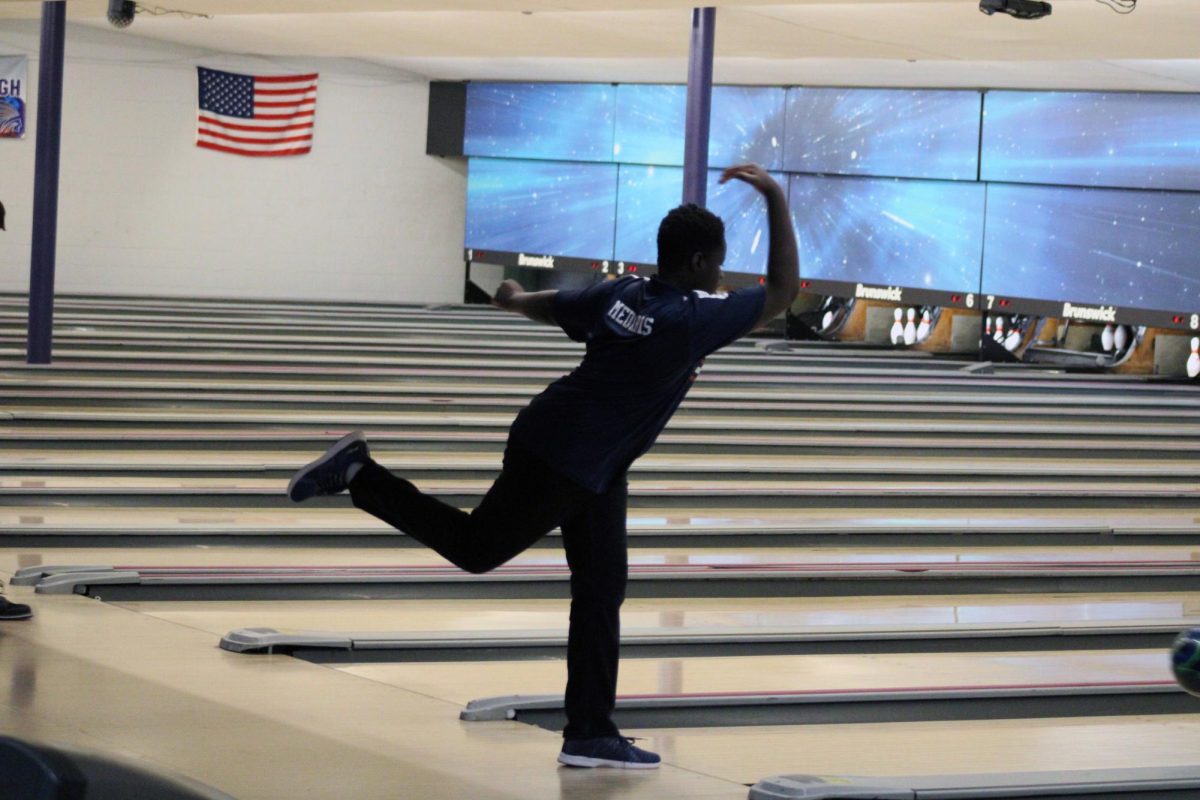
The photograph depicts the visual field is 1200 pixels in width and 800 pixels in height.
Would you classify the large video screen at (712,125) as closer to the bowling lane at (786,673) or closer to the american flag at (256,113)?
the american flag at (256,113)

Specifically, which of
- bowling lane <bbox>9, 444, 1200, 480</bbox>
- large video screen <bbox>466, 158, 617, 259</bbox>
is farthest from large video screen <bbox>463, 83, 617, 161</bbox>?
bowling lane <bbox>9, 444, 1200, 480</bbox>

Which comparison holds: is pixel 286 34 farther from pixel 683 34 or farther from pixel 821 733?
pixel 821 733

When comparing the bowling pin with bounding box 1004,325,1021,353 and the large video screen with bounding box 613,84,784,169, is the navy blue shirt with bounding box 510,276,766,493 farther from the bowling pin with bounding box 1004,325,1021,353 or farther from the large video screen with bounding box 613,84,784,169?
the large video screen with bounding box 613,84,784,169

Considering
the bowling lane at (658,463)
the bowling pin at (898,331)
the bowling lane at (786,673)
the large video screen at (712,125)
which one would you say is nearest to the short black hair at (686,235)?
the bowling lane at (786,673)

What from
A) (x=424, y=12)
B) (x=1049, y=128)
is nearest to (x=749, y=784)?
(x=424, y=12)

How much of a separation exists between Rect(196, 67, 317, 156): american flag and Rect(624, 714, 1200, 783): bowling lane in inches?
556

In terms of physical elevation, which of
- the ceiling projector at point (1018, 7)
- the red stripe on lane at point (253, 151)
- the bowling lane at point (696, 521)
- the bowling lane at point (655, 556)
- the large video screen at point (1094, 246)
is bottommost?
the bowling lane at point (655, 556)

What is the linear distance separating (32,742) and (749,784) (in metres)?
2.23

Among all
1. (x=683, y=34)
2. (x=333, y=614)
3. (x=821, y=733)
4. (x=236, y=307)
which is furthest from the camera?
(x=236, y=307)

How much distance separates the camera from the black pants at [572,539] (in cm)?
317

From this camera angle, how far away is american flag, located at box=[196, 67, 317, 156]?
17.0 m

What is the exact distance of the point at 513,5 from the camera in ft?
34.3

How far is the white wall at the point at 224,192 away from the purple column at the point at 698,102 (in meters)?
7.78

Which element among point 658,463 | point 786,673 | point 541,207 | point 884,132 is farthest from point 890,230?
point 786,673
